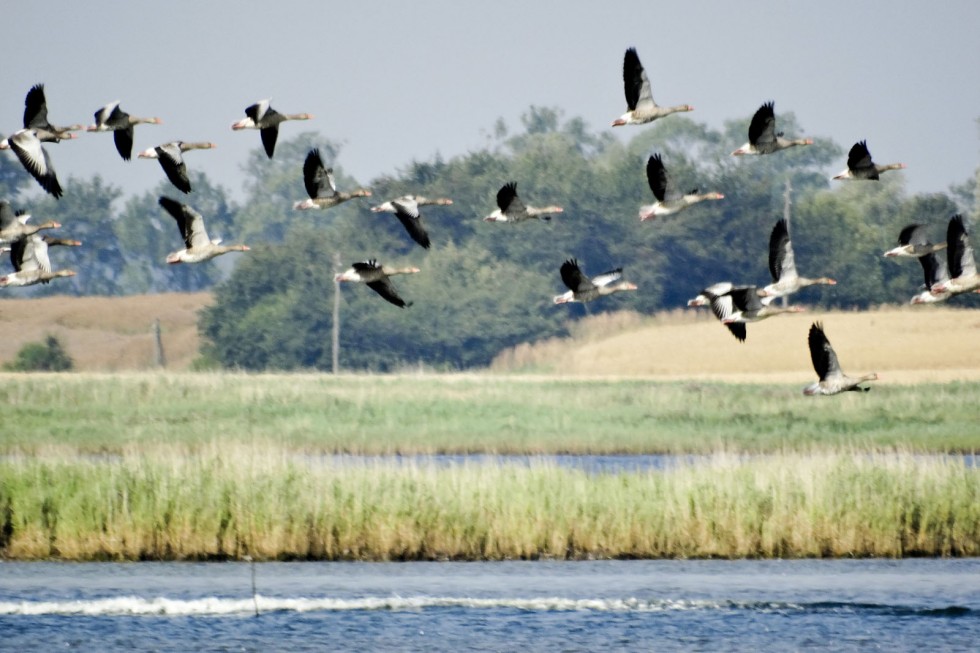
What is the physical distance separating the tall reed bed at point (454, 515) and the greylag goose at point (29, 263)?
3.00 m

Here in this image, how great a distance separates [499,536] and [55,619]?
221 inches

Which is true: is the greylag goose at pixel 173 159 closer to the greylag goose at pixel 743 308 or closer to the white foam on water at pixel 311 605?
the white foam on water at pixel 311 605

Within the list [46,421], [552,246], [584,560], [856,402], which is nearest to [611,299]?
[552,246]

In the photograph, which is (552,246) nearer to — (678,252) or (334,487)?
(678,252)

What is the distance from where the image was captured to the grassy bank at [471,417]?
39094 mm

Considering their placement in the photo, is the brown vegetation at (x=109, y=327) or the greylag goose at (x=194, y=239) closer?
the greylag goose at (x=194, y=239)

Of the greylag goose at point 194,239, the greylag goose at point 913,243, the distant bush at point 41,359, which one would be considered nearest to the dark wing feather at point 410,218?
the greylag goose at point 194,239

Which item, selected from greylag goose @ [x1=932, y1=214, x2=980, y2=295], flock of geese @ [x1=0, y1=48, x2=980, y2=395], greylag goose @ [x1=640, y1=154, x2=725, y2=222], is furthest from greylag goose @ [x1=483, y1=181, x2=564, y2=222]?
greylag goose @ [x1=932, y1=214, x2=980, y2=295]

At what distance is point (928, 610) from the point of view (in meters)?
22.2

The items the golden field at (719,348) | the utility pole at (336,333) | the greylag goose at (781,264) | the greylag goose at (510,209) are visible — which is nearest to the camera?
the greylag goose at (781,264)

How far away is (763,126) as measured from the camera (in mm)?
20734

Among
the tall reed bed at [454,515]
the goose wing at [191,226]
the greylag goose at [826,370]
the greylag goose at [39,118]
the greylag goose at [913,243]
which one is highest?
the greylag goose at [39,118]

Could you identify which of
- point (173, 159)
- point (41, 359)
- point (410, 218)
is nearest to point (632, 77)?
point (410, 218)

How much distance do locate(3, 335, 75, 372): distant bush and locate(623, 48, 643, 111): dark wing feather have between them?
59.8 m
